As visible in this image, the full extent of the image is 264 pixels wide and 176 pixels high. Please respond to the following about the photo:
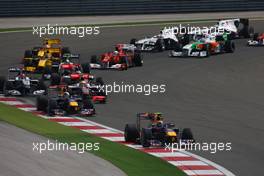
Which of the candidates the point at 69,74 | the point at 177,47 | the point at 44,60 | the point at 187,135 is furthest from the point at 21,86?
the point at 177,47

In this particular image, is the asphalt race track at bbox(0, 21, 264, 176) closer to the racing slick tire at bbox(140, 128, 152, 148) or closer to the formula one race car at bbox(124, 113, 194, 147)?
the formula one race car at bbox(124, 113, 194, 147)

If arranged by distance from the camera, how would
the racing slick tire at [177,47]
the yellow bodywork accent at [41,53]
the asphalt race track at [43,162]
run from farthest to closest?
the racing slick tire at [177,47], the yellow bodywork accent at [41,53], the asphalt race track at [43,162]

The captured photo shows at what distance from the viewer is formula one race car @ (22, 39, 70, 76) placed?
121 ft

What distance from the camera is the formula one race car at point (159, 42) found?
1782 inches

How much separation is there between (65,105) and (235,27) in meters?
23.7

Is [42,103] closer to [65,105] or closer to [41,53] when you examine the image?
[65,105]

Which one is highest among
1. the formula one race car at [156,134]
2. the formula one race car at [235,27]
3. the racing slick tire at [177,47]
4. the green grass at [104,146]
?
the formula one race car at [235,27]

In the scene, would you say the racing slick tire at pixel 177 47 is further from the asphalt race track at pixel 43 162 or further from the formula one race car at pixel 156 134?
the asphalt race track at pixel 43 162

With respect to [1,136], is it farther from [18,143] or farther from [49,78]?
[49,78]

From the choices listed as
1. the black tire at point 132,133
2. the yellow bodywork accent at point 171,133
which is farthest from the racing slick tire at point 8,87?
the yellow bodywork accent at point 171,133

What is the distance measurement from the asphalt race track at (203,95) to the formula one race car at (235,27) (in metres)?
1.02

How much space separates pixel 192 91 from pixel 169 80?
2.69 meters

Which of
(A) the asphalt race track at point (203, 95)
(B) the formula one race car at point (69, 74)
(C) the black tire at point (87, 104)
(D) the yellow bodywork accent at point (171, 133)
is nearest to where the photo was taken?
(D) the yellow bodywork accent at point (171, 133)

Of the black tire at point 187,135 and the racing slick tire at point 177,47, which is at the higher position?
the racing slick tire at point 177,47
